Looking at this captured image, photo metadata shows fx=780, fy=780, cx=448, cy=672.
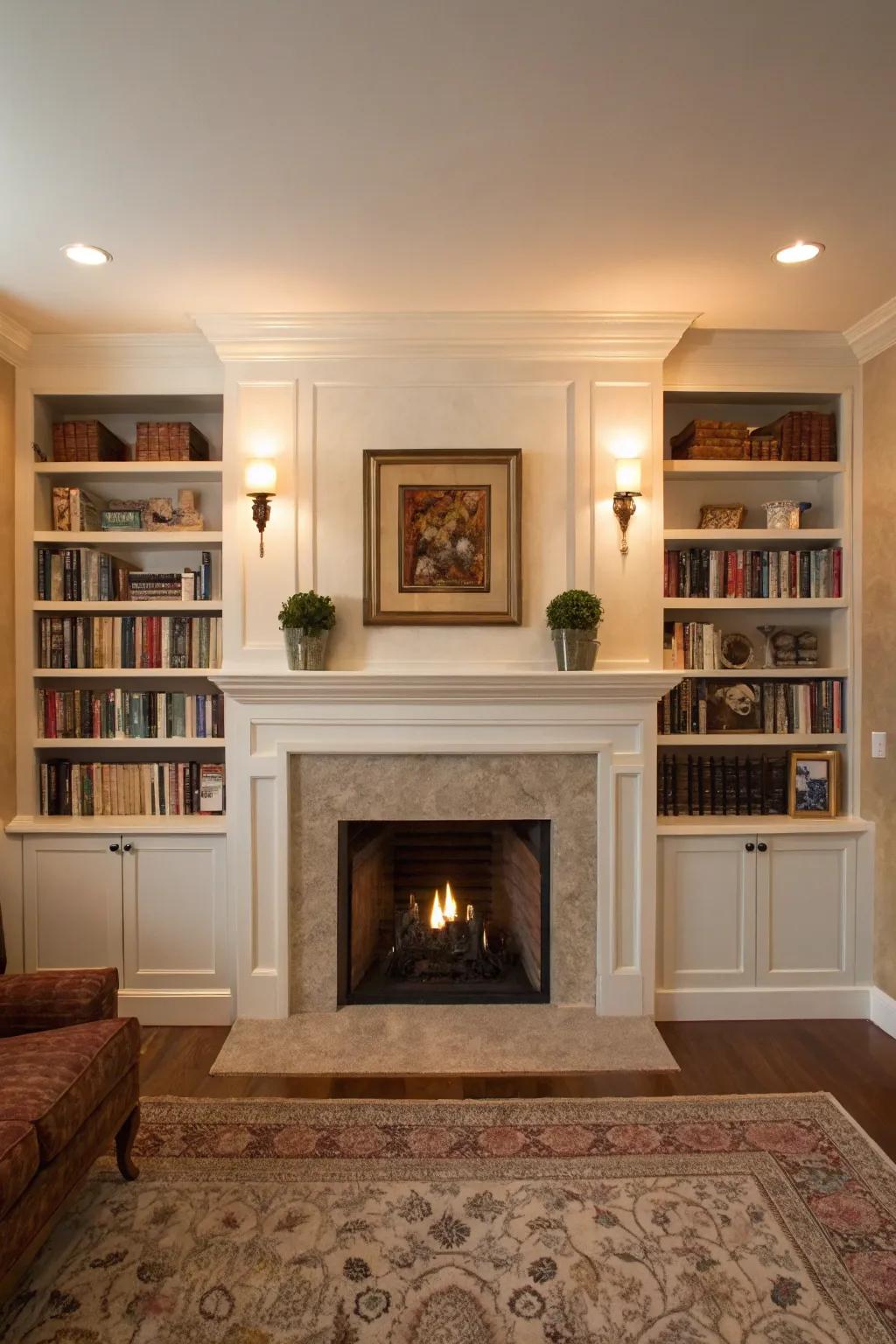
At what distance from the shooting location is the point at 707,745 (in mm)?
3711

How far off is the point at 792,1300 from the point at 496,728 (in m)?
1.97

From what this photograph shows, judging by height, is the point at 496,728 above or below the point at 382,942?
above

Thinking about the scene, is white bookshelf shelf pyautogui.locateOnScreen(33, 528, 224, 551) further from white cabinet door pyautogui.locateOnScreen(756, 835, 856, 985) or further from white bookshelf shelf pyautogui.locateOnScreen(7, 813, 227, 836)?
white cabinet door pyautogui.locateOnScreen(756, 835, 856, 985)

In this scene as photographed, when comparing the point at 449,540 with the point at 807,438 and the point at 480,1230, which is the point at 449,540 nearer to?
the point at 807,438

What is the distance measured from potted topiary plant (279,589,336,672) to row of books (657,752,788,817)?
157cm

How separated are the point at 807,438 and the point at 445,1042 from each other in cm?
300

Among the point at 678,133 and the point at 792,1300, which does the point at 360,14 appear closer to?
the point at 678,133

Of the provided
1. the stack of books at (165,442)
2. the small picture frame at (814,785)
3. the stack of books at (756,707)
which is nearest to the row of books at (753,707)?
the stack of books at (756,707)

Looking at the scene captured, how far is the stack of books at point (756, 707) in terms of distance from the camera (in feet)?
11.5

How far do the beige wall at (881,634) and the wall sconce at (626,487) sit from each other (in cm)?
105

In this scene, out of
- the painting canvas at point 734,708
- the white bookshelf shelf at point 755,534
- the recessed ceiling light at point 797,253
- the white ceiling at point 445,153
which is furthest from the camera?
the painting canvas at point 734,708

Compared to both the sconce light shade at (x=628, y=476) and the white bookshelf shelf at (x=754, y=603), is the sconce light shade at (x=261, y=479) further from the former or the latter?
the white bookshelf shelf at (x=754, y=603)

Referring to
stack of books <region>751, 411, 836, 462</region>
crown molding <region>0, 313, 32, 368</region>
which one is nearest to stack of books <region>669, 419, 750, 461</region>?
stack of books <region>751, 411, 836, 462</region>

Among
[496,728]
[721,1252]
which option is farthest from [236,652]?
[721,1252]
